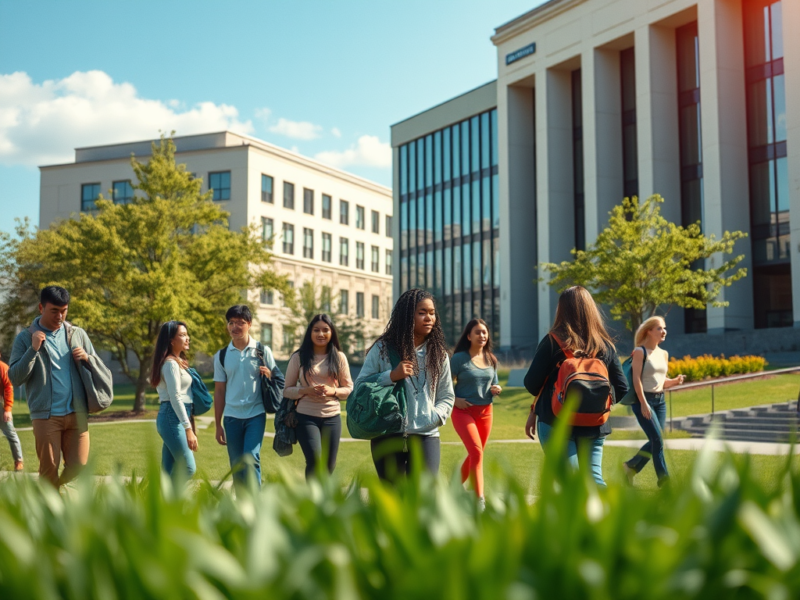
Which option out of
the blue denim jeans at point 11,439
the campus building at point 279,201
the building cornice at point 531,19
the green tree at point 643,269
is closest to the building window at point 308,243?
the campus building at point 279,201

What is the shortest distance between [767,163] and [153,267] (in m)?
25.6

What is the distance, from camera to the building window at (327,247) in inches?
2908

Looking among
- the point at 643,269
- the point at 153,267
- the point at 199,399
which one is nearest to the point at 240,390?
the point at 199,399

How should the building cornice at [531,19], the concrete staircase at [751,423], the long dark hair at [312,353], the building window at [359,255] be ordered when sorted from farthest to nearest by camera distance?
the building window at [359,255] → the building cornice at [531,19] → the concrete staircase at [751,423] → the long dark hair at [312,353]

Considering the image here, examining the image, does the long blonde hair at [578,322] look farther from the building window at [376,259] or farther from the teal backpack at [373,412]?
the building window at [376,259]

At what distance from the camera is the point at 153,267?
31.6 meters

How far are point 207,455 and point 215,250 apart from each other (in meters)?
17.9

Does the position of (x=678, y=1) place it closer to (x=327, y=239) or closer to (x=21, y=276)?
(x=21, y=276)

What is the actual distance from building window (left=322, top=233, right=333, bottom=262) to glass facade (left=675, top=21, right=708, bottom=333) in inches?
1527

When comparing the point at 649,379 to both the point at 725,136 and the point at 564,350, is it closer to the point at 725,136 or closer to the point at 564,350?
the point at 564,350

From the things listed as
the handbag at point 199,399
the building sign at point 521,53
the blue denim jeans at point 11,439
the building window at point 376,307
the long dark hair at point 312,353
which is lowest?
the blue denim jeans at point 11,439

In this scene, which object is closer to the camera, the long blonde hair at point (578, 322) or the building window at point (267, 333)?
the long blonde hair at point (578, 322)

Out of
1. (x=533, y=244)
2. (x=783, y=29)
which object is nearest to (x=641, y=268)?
(x=783, y=29)

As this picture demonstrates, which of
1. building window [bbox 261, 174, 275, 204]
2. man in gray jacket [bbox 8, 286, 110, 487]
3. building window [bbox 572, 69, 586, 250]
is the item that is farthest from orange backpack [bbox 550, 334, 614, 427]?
building window [bbox 261, 174, 275, 204]
